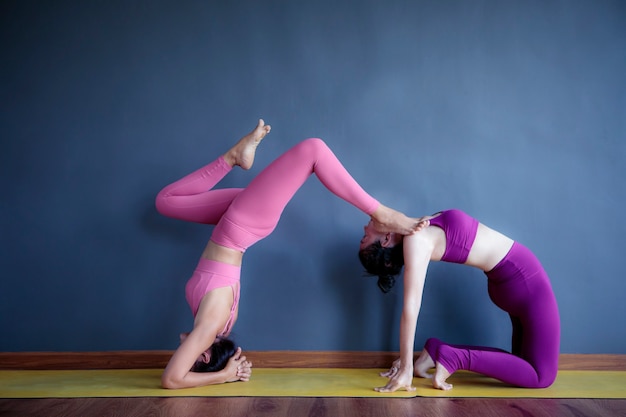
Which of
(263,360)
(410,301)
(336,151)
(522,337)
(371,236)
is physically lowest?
(263,360)

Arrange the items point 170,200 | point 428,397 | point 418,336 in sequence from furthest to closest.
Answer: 1. point 418,336
2. point 170,200
3. point 428,397

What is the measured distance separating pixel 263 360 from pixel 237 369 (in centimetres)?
36

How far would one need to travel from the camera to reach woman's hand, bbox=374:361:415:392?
2.61 meters

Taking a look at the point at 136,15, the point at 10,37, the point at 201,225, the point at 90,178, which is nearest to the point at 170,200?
the point at 201,225

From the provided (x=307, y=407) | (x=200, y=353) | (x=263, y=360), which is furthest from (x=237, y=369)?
(x=307, y=407)

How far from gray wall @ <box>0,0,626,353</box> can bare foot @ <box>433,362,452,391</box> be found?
0.52 meters

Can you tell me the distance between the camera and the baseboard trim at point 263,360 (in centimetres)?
318

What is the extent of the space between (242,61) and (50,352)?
6.67 feet

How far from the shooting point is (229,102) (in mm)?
3301

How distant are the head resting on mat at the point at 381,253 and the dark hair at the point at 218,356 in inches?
32.5

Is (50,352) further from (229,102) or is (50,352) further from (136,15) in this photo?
(136,15)

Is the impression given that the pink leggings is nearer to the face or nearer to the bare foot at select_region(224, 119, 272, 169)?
the bare foot at select_region(224, 119, 272, 169)

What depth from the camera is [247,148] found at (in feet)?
9.62

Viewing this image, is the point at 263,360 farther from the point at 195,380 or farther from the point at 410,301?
the point at 410,301
